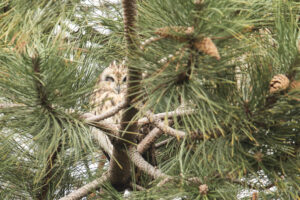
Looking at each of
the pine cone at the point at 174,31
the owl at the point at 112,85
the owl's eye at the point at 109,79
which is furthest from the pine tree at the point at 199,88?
the owl's eye at the point at 109,79

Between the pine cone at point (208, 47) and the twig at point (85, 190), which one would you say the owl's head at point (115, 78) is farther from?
the pine cone at point (208, 47)

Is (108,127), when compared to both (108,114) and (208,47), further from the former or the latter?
(208,47)

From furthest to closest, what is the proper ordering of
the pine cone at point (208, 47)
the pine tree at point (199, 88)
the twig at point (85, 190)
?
the twig at point (85, 190) < the pine tree at point (199, 88) < the pine cone at point (208, 47)

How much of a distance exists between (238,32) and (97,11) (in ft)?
3.47

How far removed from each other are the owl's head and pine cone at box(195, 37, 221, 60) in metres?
1.60

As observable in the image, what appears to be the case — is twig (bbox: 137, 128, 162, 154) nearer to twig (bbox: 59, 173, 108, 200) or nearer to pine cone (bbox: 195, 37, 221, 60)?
twig (bbox: 59, 173, 108, 200)

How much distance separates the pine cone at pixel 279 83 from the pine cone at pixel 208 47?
198mm

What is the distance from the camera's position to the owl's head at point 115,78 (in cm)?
279

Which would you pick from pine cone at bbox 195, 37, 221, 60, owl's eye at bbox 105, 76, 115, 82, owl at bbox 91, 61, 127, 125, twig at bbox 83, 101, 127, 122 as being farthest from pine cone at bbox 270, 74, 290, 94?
owl's eye at bbox 105, 76, 115, 82

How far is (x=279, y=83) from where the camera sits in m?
1.25

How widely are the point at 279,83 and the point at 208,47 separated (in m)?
0.22

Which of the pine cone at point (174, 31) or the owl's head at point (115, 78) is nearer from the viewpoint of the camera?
the pine cone at point (174, 31)

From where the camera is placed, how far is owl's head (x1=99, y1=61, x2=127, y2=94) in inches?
110

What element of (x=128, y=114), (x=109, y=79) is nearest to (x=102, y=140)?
(x=128, y=114)
